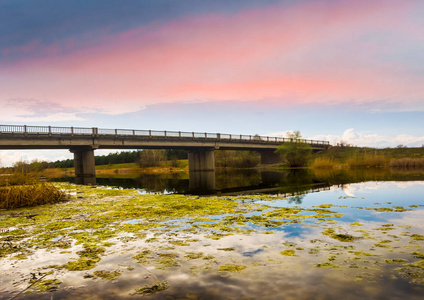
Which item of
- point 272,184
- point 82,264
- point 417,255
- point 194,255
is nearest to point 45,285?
point 82,264

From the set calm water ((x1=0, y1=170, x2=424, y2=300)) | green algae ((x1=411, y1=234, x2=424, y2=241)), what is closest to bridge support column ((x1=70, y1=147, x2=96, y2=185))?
calm water ((x1=0, y1=170, x2=424, y2=300))

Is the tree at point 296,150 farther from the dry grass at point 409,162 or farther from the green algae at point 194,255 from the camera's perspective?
the green algae at point 194,255

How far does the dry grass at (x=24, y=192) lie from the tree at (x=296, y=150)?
1988 inches

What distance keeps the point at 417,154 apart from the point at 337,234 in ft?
246

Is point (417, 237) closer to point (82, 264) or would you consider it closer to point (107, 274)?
point (107, 274)

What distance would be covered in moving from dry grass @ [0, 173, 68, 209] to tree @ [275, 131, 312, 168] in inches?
1988

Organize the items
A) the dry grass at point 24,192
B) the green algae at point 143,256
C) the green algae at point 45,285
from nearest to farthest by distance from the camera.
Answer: the green algae at point 45,285 → the green algae at point 143,256 → the dry grass at point 24,192

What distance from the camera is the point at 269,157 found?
8044cm

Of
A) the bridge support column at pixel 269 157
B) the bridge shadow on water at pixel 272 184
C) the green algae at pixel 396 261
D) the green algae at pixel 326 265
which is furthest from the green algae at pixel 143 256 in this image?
the bridge support column at pixel 269 157

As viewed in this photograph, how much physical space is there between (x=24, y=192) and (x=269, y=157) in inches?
2763

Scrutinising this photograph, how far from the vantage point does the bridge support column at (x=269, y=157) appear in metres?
79.6

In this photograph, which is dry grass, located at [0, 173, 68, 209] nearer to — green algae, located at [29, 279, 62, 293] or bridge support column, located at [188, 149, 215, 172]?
green algae, located at [29, 279, 62, 293]

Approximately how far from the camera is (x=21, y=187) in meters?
15.4

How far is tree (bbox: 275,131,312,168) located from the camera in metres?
60.6
